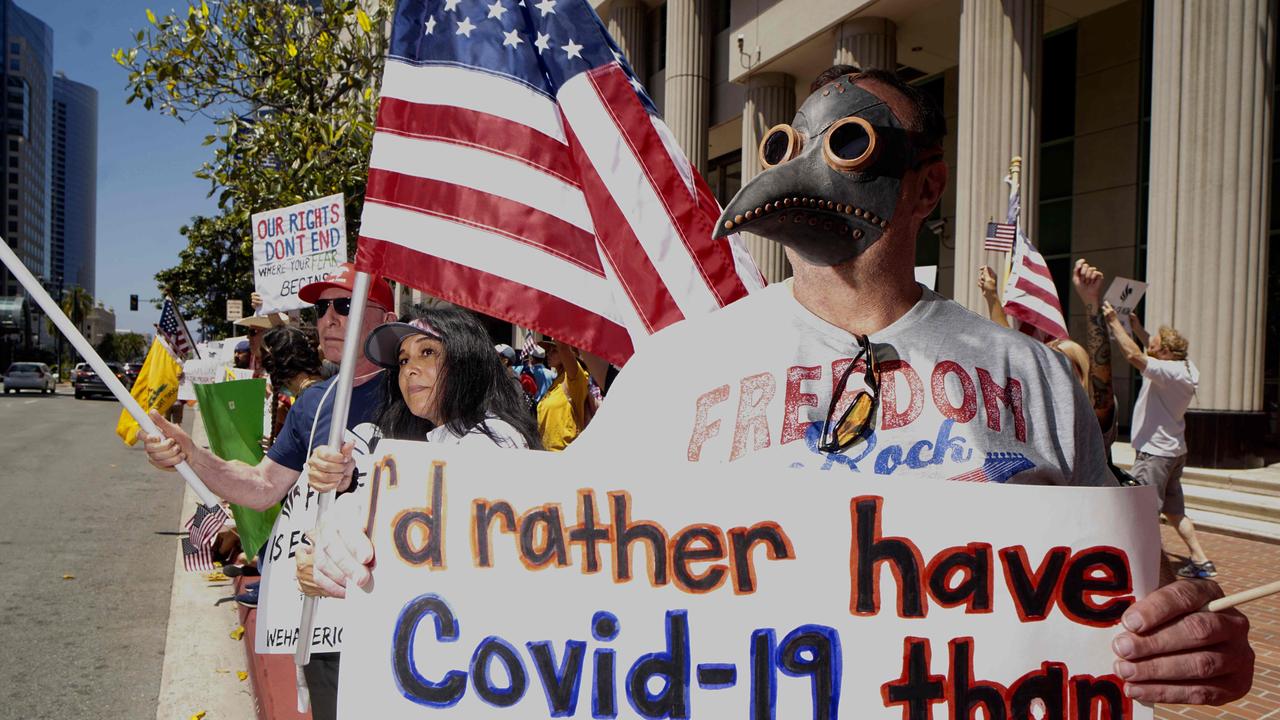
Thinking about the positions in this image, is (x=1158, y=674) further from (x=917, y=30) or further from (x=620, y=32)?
(x=620, y=32)

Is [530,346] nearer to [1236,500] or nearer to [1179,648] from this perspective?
[1236,500]

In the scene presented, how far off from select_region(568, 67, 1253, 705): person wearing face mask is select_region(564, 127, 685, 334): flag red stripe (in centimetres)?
82

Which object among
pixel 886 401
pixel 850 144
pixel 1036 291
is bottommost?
pixel 886 401

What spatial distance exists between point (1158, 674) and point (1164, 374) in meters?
5.83

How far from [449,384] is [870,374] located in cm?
154

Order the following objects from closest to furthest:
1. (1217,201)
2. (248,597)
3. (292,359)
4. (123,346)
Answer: (292,359), (248,597), (1217,201), (123,346)

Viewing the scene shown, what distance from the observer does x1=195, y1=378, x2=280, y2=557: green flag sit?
15.7 ft

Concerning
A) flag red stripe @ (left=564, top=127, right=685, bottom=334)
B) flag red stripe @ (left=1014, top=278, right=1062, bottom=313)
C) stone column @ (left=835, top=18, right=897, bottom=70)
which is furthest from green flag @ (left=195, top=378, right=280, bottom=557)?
stone column @ (left=835, top=18, right=897, bottom=70)

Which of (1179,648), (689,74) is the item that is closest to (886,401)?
(1179,648)

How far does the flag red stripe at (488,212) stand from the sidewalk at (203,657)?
10.4 ft

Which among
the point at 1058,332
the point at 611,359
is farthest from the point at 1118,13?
the point at 611,359

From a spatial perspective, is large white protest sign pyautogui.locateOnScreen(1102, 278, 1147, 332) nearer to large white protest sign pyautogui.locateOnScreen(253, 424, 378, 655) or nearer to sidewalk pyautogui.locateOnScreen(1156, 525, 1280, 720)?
sidewalk pyautogui.locateOnScreen(1156, 525, 1280, 720)

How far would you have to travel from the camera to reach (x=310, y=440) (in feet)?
9.14

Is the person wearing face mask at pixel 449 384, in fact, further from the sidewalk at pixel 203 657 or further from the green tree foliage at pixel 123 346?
the green tree foliage at pixel 123 346
